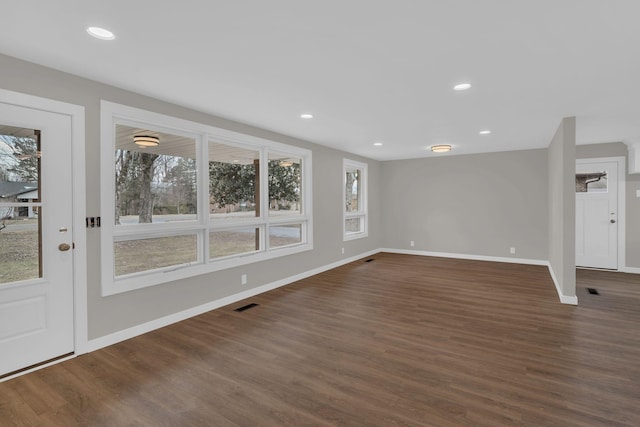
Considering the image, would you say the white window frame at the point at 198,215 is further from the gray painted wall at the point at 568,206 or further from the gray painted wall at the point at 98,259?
the gray painted wall at the point at 568,206

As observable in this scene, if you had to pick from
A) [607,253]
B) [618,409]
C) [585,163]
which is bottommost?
[618,409]

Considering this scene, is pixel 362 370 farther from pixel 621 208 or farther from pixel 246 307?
pixel 621 208

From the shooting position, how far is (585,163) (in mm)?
6188

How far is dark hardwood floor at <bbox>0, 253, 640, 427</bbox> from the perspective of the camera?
79.7 inches

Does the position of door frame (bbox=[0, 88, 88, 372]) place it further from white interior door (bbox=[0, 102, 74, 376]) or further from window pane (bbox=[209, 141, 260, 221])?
window pane (bbox=[209, 141, 260, 221])

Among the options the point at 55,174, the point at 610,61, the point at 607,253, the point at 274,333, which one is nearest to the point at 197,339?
the point at 274,333

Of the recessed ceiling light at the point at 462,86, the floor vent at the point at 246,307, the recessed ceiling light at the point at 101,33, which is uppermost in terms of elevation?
the recessed ceiling light at the point at 462,86

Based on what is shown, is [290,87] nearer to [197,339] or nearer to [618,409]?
[197,339]

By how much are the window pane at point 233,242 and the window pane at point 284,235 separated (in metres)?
0.34

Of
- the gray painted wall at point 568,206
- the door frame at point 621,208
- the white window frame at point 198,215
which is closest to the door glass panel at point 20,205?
the white window frame at point 198,215

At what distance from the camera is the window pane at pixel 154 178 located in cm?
327

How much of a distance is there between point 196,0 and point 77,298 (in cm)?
260

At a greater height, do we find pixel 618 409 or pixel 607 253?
pixel 607 253

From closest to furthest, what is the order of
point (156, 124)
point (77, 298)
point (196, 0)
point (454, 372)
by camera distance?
point (196, 0) < point (454, 372) < point (77, 298) < point (156, 124)
